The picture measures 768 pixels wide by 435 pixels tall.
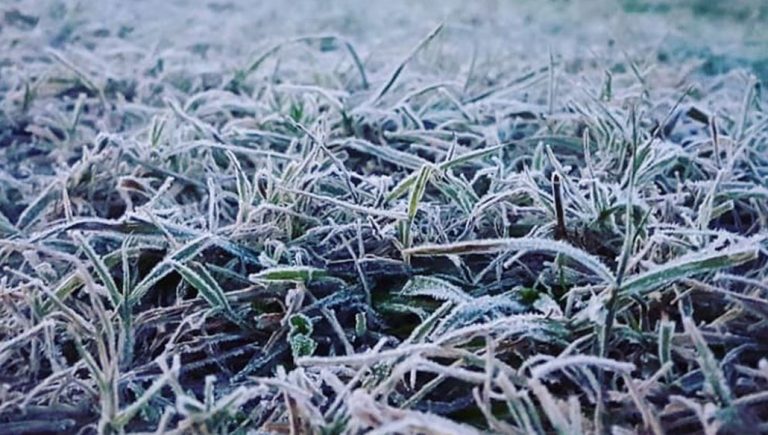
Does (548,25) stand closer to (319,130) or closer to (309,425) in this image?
(319,130)

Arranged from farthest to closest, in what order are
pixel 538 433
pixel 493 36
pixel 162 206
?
pixel 493 36
pixel 162 206
pixel 538 433

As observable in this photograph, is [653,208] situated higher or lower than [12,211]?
higher

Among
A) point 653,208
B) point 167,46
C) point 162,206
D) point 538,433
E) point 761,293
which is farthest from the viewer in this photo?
point 167,46

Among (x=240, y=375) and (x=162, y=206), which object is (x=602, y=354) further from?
(x=162, y=206)

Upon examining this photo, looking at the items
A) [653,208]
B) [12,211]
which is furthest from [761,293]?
Answer: [12,211]

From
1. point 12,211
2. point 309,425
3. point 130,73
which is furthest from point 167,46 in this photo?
point 309,425

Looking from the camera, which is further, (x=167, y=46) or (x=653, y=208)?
(x=167, y=46)
